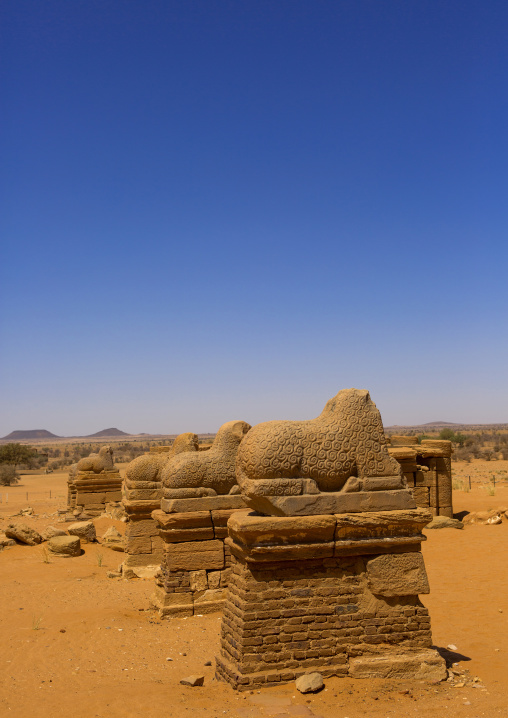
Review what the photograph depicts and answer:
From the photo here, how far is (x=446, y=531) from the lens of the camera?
1465 cm

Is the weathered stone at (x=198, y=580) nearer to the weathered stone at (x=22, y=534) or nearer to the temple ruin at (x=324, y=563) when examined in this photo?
the temple ruin at (x=324, y=563)

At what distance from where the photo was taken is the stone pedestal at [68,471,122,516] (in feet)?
54.9

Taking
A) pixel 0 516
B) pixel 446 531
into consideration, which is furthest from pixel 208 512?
pixel 0 516

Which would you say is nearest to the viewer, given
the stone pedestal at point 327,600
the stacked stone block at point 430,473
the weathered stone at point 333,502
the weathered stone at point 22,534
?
the stone pedestal at point 327,600

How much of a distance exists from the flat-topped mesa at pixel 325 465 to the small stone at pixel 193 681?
4.91ft

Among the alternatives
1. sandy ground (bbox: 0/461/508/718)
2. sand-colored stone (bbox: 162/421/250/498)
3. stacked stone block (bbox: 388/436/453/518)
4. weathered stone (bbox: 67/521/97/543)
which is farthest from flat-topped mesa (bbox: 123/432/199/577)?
stacked stone block (bbox: 388/436/453/518)

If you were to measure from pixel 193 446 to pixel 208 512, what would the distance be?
1715mm

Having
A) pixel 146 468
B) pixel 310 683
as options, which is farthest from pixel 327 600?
pixel 146 468

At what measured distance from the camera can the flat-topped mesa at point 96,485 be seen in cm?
1675

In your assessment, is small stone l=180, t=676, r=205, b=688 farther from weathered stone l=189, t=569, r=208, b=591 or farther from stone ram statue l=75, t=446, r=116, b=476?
stone ram statue l=75, t=446, r=116, b=476

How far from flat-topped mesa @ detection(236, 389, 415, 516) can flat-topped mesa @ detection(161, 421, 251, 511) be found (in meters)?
2.52

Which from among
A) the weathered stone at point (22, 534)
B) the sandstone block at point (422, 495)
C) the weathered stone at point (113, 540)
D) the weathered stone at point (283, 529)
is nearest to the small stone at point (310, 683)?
the weathered stone at point (283, 529)

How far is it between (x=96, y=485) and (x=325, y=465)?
1279 cm

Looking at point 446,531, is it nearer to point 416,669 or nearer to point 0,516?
point 416,669
